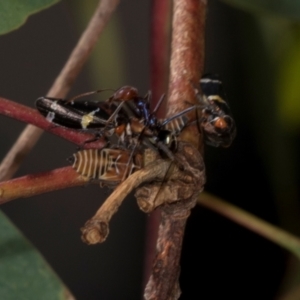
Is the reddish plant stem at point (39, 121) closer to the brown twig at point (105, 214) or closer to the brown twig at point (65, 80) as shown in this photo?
the brown twig at point (105, 214)

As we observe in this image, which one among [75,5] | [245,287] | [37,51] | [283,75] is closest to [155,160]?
[283,75]

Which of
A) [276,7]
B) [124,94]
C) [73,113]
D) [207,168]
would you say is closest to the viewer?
[73,113]

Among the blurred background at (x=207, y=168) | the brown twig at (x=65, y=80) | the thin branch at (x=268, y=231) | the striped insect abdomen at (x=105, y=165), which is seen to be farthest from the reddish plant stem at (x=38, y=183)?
the blurred background at (x=207, y=168)

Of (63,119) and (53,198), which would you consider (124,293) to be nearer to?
(53,198)

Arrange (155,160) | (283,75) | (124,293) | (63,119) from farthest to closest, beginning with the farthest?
(124,293), (283,75), (63,119), (155,160)

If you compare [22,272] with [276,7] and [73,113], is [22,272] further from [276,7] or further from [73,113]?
[276,7]

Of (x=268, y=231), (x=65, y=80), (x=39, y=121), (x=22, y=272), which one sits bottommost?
(x=268, y=231)

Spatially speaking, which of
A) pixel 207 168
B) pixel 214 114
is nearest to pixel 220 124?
pixel 214 114
